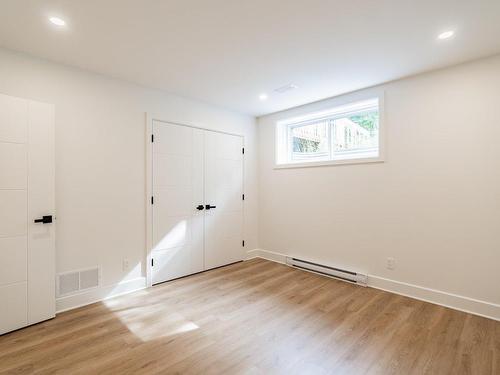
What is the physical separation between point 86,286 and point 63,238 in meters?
0.59

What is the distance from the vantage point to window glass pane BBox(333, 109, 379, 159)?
3480mm

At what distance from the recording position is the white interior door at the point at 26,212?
7.38ft

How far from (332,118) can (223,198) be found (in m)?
2.12

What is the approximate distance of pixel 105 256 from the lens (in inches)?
117

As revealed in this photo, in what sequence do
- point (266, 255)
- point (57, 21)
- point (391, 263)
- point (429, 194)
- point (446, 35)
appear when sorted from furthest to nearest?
1. point (266, 255)
2. point (391, 263)
3. point (429, 194)
4. point (446, 35)
5. point (57, 21)

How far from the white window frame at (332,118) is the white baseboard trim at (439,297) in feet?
4.99

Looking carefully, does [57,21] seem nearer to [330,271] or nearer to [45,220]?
[45,220]

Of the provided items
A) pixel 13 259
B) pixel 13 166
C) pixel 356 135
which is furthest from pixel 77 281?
pixel 356 135

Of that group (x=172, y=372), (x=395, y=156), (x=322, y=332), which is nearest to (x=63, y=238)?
(x=172, y=372)

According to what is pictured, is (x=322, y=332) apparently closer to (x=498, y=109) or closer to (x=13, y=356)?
(x=13, y=356)

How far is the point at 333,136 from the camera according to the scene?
154 inches

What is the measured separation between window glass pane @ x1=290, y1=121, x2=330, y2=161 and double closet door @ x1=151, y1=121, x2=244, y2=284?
95cm

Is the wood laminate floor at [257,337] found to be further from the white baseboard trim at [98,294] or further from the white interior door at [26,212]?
the white interior door at [26,212]

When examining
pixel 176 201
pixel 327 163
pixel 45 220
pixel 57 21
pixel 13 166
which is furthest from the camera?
pixel 327 163
